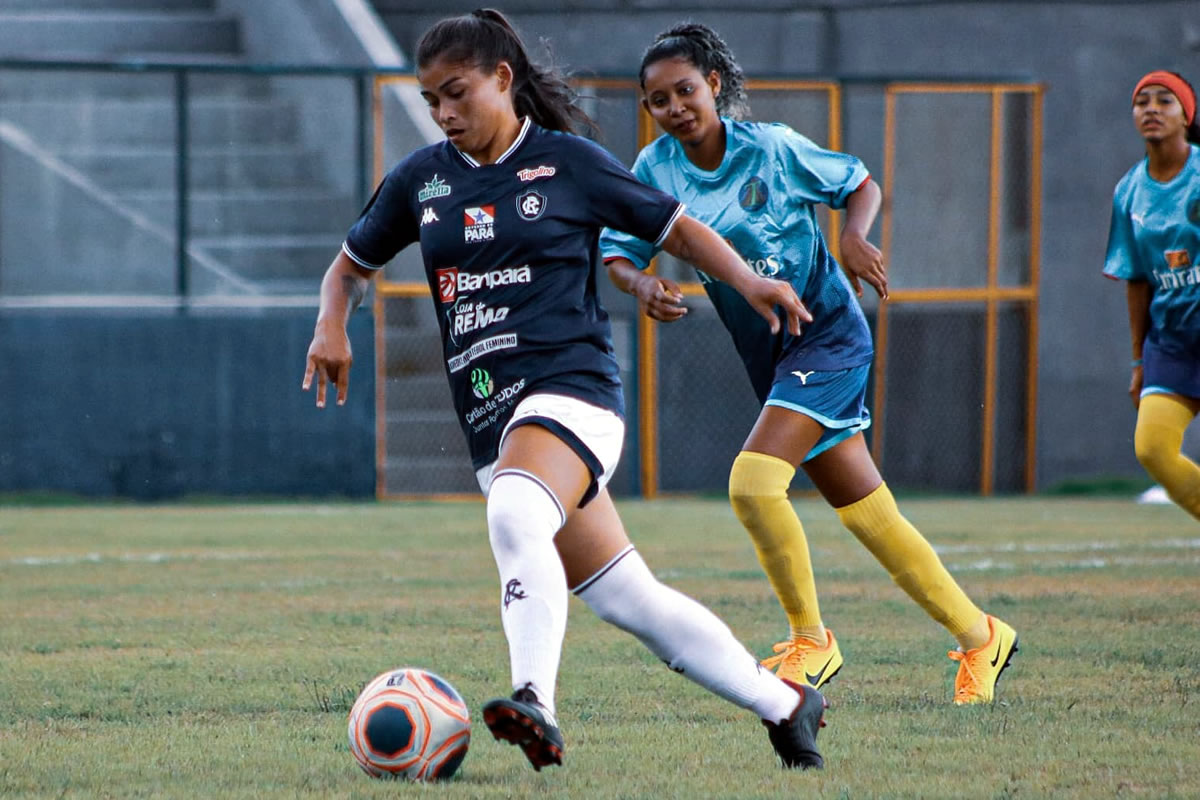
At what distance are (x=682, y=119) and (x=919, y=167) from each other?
11.6 m

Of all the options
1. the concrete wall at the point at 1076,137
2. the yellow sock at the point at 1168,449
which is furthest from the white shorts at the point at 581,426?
the concrete wall at the point at 1076,137

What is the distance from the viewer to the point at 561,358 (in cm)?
396

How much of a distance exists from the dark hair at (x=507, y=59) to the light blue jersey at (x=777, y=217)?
103 centimetres

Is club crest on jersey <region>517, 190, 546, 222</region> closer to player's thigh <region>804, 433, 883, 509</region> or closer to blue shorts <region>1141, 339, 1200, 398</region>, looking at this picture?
player's thigh <region>804, 433, 883, 509</region>

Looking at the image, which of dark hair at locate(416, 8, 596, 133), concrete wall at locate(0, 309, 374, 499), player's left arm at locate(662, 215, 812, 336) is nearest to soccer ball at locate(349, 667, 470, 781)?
player's left arm at locate(662, 215, 812, 336)

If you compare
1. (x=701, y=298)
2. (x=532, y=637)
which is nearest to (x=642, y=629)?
(x=532, y=637)

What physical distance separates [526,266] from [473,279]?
5.2 inches

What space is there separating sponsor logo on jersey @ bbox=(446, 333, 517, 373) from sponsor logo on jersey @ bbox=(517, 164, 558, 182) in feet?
1.24

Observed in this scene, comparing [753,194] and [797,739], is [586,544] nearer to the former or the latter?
[797,739]

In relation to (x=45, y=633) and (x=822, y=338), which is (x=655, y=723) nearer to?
(x=822, y=338)

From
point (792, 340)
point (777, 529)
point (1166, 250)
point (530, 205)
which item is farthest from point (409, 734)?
point (1166, 250)

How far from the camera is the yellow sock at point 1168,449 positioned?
22.9ft

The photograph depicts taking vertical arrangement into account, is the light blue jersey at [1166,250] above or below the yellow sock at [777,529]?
above

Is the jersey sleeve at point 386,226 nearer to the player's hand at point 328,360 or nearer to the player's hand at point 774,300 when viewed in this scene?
the player's hand at point 328,360
